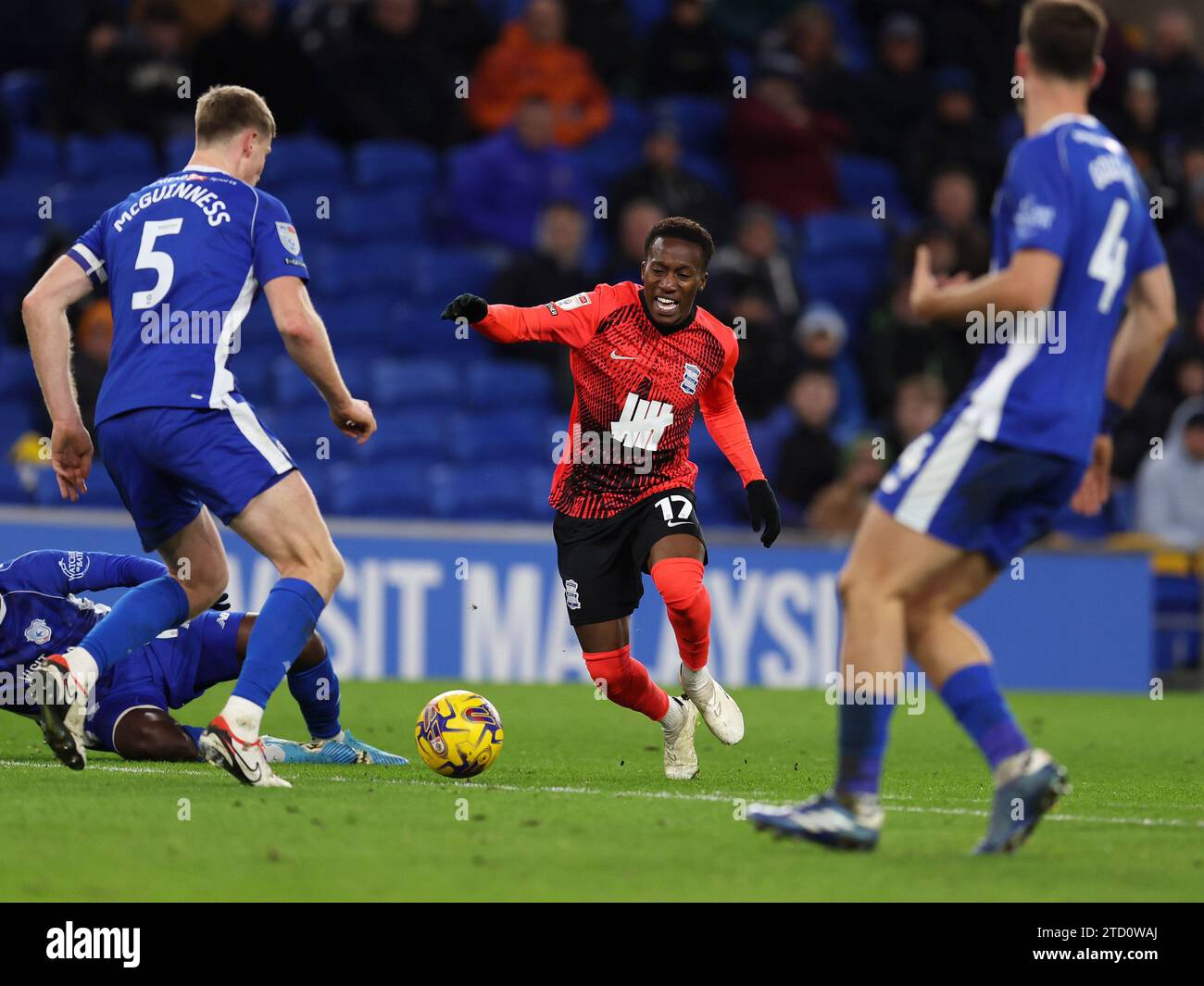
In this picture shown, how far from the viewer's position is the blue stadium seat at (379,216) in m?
15.3

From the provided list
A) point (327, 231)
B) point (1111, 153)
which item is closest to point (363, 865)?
point (1111, 153)

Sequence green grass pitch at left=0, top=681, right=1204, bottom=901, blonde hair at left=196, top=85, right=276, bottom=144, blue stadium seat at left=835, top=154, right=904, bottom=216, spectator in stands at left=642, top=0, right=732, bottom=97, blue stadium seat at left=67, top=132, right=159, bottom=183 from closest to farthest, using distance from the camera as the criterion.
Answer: green grass pitch at left=0, top=681, right=1204, bottom=901
blonde hair at left=196, top=85, right=276, bottom=144
blue stadium seat at left=67, top=132, right=159, bottom=183
spectator in stands at left=642, top=0, right=732, bottom=97
blue stadium seat at left=835, top=154, right=904, bottom=216

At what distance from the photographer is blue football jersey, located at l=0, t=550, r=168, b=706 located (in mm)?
7168

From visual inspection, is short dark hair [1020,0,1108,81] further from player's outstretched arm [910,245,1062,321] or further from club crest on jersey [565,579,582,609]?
club crest on jersey [565,579,582,609]

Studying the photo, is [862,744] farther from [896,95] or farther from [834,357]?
[896,95]

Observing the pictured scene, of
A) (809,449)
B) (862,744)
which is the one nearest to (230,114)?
(862,744)

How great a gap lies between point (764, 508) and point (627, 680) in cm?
86

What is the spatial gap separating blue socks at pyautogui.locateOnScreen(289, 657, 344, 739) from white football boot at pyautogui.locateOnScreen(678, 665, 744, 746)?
135cm

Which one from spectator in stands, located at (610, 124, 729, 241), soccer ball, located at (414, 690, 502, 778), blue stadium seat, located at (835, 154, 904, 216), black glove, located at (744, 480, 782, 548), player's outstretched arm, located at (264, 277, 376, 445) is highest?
blue stadium seat, located at (835, 154, 904, 216)

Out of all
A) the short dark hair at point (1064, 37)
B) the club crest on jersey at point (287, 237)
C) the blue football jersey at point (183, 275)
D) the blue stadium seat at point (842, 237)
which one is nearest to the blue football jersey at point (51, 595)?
the blue football jersey at point (183, 275)

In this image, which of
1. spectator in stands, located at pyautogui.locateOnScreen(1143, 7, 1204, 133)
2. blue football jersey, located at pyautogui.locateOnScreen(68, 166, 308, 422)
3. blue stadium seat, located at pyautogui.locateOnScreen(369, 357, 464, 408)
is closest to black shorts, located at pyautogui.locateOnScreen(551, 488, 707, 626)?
blue football jersey, located at pyautogui.locateOnScreen(68, 166, 308, 422)

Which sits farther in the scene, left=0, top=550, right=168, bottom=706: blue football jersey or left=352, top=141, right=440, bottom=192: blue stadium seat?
left=352, top=141, right=440, bottom=192: blue stadium seat

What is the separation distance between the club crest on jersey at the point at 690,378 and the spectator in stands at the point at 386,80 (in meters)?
8.61

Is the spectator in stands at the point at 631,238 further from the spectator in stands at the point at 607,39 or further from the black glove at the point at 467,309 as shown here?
the black glove at the point at 467,309
